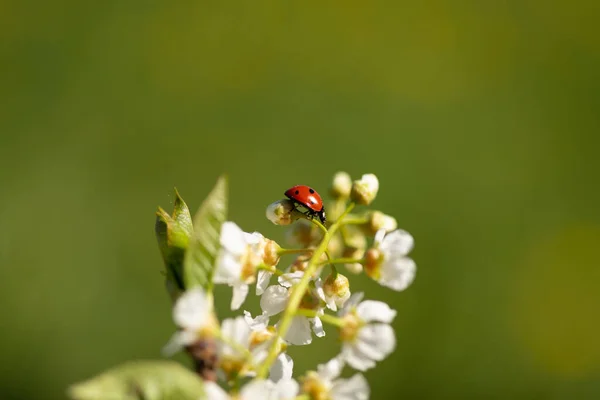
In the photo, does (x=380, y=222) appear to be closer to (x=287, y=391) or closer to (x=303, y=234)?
(x=303, y=234)

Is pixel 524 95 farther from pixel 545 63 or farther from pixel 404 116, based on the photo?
pixel 404 116

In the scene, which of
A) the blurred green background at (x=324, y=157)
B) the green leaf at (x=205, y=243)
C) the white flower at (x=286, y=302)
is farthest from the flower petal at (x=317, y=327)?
the blurred green background at (x=324, y=157)

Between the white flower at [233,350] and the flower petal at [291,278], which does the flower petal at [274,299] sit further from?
the white flower at [233,350]

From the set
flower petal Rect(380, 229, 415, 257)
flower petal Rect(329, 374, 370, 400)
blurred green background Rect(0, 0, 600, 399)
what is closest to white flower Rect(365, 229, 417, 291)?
flower petal Rect(380, 229, 415, 257)

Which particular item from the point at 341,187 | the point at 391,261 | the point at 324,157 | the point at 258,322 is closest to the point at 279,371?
the point at 258,322

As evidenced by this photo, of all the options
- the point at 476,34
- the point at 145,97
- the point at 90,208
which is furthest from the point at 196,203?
the point at 476,34

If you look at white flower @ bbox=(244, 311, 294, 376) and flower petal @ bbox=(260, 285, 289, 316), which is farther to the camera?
flower petal @ bbox=(260, 285, 289, 316)

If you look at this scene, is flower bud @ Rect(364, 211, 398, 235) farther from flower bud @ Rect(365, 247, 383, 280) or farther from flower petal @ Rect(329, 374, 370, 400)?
flower petal @ Rect(329, 374, 370, 400)
